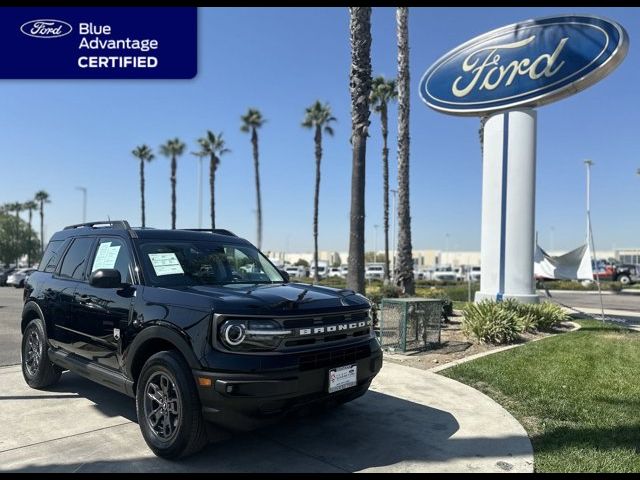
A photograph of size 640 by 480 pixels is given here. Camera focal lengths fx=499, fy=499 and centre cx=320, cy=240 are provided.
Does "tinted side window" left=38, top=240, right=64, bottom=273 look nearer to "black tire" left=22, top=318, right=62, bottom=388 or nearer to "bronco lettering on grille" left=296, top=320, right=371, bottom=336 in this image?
"black tire" left=22, top=318, right=62, bottom=388

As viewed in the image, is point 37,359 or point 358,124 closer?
point 37,359

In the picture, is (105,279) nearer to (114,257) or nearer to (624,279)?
(114,257)

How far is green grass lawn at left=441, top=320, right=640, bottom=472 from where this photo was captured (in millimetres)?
4125

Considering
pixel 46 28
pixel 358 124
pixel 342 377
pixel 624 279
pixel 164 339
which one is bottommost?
pixel 624 279

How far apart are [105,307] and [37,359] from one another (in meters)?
2.00

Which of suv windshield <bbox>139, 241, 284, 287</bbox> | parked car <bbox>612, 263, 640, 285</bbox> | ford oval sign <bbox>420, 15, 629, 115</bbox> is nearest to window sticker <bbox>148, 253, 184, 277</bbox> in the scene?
suv windshield <bbox>139, 241, 284, 287</bbox>

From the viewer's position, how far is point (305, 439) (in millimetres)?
4453

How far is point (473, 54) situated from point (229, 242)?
9734 mm

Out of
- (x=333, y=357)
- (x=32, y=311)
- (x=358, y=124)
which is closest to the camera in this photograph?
(x=333, y=357)

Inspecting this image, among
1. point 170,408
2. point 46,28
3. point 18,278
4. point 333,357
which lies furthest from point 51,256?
point 18,278

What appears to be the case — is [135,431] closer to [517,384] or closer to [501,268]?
[517,384]

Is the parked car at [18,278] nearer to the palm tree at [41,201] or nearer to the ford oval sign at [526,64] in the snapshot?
the ford oval sign at [526,64]

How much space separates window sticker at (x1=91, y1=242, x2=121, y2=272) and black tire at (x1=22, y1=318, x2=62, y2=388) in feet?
4.16

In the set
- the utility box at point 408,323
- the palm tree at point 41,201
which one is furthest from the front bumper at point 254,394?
the palm tree at point 41,201
